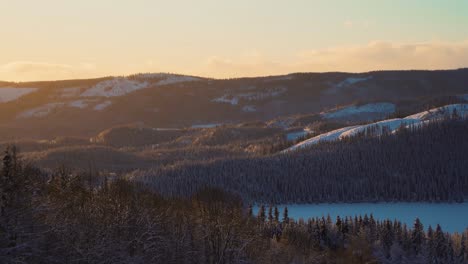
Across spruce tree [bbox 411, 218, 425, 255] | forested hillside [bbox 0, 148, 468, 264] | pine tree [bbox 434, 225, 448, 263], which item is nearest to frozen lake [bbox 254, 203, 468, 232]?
spruce tree [bbox 411, 218, 425, 255]

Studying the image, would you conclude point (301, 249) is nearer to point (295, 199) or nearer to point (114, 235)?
point (114, 235)

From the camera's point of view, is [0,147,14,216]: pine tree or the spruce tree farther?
the spruce tree

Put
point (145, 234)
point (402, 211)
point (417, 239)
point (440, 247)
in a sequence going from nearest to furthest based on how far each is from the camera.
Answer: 1. point (145, 234)
2. point (440, 247)
3. point (417, 239)
4. point (402, 211)

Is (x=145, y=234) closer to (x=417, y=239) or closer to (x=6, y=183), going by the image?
(x=6, y=183)

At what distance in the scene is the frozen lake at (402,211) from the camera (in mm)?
Result: 162625

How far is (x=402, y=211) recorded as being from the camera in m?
178

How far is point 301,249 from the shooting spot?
9575cm

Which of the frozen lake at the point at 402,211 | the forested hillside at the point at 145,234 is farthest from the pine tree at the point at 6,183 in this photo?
the frozen lake at the point at 402,211

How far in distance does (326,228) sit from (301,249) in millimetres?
21743

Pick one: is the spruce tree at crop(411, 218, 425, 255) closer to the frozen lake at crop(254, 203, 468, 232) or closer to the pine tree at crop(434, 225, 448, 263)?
the pine tree at crop(434, 225, 448, 263)

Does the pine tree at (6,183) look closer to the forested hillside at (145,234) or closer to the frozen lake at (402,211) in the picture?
the forested hillside at (145,234)

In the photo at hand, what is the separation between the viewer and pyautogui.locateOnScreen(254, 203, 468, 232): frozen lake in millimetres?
162625

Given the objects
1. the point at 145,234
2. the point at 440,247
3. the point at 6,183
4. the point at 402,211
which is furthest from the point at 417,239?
the point at 6,183

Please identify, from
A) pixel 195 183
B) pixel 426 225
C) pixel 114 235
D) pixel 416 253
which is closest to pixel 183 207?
pixel 114 235
